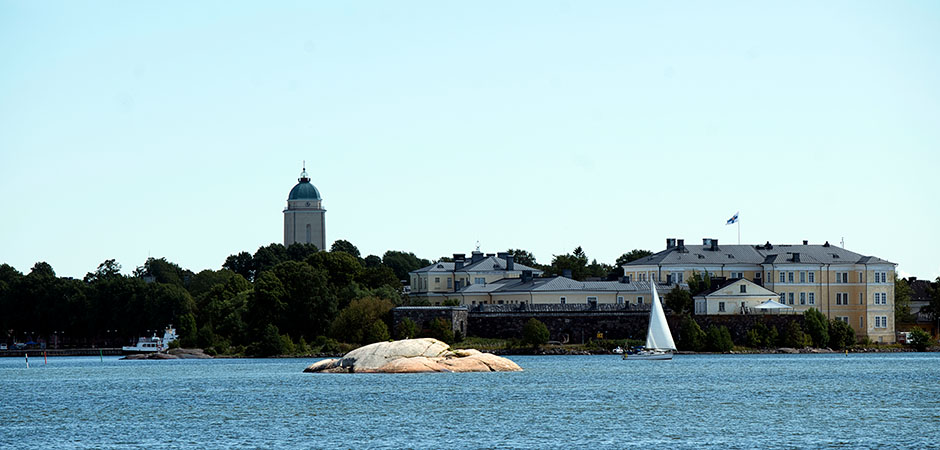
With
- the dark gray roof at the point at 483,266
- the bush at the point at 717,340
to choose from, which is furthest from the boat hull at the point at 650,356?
the dark gray roof at the point at 483,266

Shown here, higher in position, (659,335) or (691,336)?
(659,335)

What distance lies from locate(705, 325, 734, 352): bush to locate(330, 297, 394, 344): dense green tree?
82.4 feet

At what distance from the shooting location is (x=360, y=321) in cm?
11725

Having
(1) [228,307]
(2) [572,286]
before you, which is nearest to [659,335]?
(2) [572,286]

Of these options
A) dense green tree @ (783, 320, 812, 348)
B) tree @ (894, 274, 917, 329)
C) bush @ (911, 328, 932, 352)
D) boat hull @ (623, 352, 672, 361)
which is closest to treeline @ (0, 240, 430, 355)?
boat hull @ (623, 352, 672, 361)

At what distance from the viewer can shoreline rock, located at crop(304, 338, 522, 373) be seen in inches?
3250

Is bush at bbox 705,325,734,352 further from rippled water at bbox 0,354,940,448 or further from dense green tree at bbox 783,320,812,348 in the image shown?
rippled water at bbox 0,354,940,448

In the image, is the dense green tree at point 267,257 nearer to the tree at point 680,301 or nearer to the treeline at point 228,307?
the treeline at point 228,307

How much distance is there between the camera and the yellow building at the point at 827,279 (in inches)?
5143

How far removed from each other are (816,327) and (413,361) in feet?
159

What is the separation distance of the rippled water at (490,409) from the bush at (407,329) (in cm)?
2602

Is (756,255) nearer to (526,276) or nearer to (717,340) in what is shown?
(717,340)

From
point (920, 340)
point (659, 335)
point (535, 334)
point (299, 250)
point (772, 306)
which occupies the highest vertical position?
point (299, 250)

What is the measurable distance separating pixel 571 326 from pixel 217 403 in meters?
64.0
